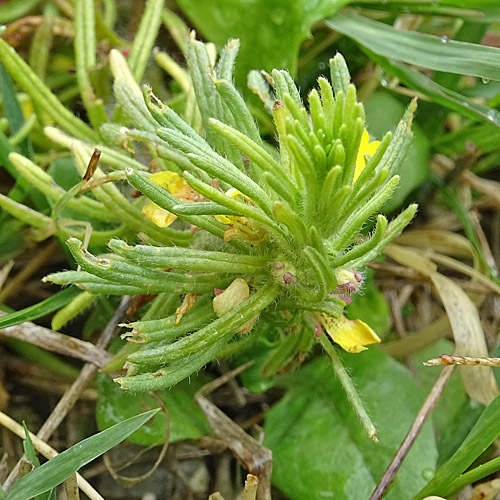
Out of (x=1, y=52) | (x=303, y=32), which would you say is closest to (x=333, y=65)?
(x=303, y=32)

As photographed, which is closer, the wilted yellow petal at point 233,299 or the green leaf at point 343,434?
the wilted yellow petal at point 233,299

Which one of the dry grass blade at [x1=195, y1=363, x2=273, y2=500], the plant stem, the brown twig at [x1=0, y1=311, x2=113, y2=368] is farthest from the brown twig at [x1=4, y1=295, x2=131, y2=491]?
the plant stem

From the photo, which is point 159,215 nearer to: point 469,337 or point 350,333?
point 350,333

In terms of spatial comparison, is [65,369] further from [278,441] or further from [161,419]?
[278,441]

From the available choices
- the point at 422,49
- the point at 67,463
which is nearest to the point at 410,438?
the point at 67,463

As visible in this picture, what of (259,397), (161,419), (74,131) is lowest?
(259,397)

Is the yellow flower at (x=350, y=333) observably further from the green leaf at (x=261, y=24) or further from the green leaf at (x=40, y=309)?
the green leaf at (x=261, y=24)

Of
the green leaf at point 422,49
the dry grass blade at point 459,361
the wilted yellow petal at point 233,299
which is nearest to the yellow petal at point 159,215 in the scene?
the wilted yellow petal at point 233,299

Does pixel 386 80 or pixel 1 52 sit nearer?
pixel 1 52
